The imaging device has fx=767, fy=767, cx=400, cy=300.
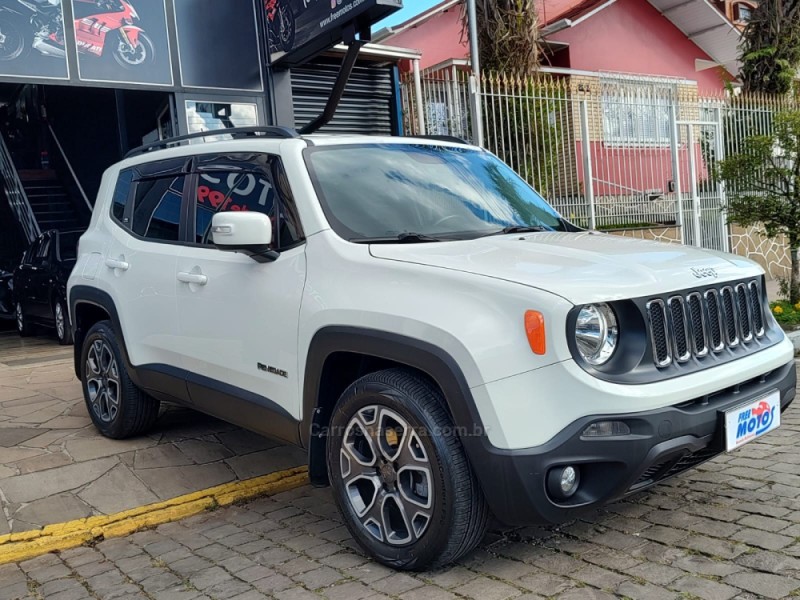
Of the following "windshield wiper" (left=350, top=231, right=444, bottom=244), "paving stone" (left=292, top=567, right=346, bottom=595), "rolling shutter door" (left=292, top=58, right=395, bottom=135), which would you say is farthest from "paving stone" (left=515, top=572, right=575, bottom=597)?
"rolling shutter door" (left=292, top=58, right=395, bottom=135)

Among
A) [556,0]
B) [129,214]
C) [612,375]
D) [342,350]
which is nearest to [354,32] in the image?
[129,214]

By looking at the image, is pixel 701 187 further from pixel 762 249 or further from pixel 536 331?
pixel 536 331

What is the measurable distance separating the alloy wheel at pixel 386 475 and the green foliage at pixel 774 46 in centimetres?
1481

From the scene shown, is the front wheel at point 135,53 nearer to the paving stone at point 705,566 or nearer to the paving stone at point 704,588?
the paving stone at point 705,566

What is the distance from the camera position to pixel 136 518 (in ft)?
13.6

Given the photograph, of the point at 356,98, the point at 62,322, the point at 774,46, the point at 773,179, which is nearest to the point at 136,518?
the point at 62,322

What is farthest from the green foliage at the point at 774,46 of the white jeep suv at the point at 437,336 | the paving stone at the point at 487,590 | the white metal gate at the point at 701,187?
the paving stone at the point at 487,590

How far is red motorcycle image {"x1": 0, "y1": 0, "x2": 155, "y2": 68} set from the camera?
8359 millimetres

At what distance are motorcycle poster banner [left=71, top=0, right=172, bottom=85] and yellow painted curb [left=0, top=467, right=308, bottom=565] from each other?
20.4ft

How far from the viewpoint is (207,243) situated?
4273 millimetres

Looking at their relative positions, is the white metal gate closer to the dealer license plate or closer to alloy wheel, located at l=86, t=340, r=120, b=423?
the dealer license plate

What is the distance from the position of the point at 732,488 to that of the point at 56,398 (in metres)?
5.27

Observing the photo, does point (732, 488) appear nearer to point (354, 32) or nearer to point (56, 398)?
point (56, 398)

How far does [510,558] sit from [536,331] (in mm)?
1137
